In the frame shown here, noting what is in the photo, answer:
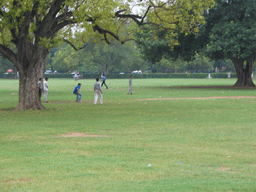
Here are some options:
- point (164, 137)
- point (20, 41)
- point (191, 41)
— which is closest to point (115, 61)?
point (191, 41)

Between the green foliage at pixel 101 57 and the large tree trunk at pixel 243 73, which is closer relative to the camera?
the large tree trunk at pixel 243 73

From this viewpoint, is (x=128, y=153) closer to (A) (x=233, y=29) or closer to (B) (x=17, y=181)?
(B) (x=17, y=181)

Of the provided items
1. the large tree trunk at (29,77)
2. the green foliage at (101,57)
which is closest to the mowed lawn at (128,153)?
the large tree trunk at (29,77)

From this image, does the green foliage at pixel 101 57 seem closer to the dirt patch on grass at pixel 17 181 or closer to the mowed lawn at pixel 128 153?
the mowed lawn at pixel 128 153

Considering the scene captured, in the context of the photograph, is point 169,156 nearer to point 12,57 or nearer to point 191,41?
point 12,57

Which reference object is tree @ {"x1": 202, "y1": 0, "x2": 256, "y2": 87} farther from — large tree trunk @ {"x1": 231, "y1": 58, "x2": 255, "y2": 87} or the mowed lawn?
the mowed lawn

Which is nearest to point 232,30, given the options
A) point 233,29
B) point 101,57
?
point 233,29

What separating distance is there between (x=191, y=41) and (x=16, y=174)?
41.0 metres

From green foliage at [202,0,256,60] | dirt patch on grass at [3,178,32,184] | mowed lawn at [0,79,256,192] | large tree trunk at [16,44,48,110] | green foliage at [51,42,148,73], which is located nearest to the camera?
mowed lawn at [0,79,256,192]

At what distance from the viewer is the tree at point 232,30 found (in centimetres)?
4178

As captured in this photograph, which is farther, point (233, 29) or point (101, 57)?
point (101, 57)

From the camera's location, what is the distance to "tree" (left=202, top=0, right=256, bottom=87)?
41781 millimetres

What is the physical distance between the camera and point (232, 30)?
43.1m

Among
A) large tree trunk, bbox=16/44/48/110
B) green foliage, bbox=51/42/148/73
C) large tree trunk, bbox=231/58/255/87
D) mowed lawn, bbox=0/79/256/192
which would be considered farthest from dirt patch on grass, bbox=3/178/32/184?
green foliage, bbox=51/42/148/73
